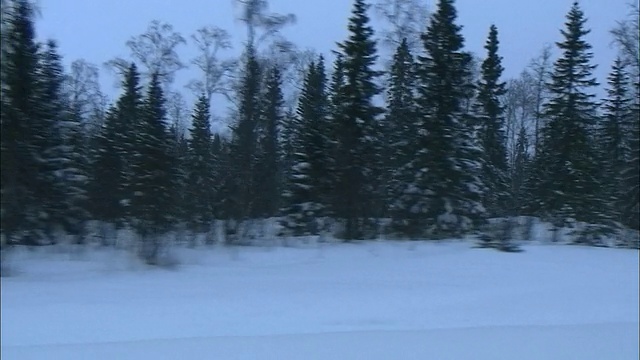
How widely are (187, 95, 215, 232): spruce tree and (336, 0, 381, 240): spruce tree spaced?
16.5 ft

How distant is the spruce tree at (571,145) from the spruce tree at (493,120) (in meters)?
2.28

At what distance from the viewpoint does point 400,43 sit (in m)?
31.2

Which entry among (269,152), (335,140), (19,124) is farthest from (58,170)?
(269,152)

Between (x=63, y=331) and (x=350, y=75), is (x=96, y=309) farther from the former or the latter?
(x=350, y=75)

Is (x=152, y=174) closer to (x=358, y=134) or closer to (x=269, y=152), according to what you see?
(x=358, y=134)

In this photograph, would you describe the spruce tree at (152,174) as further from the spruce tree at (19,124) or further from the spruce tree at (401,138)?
the spruce tree at (401,138)

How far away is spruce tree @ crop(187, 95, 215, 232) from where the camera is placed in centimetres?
2203

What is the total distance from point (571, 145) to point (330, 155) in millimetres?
15497

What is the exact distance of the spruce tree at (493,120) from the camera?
33.5 m

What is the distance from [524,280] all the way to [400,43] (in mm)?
20946

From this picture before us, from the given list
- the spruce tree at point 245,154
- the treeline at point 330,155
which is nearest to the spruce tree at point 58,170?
the treeline at point 330,155

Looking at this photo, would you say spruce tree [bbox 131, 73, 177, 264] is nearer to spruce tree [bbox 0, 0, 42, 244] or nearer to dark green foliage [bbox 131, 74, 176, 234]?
dark green foliage [bbox 131, 74, 176, 234]

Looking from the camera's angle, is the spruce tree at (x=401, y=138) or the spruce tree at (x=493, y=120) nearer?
the spruce tree at (x=401, y=138)

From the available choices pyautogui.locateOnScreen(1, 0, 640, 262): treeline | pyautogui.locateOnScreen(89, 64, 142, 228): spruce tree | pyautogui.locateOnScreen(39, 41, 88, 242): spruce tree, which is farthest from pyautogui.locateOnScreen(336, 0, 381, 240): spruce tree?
pyautogui.locateOnScreen(39, 41, 88, 242): spruce tree
